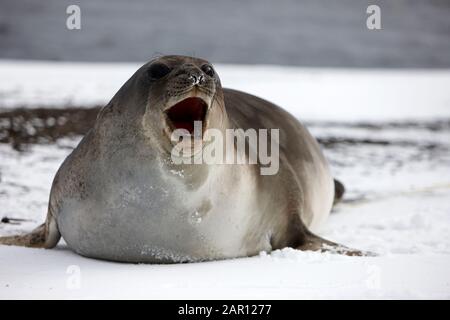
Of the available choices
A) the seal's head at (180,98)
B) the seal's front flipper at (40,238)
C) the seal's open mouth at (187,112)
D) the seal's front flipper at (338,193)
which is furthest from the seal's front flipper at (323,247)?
the seal's front flipper at (338,193)

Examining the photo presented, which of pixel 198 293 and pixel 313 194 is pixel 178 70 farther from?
pixel 313 194

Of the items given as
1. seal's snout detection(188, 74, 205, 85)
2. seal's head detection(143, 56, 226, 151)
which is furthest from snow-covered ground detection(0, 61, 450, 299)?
seal's snout detection(188, 74, 205, 85)

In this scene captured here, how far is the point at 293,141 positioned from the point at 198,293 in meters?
1.86

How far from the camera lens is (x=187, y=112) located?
329cm

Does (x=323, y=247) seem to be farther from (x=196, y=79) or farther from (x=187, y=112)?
(x=196, y=79)

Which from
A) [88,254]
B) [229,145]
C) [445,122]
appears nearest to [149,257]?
[88,254]

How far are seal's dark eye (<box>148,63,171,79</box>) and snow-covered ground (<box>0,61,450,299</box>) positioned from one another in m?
0.82

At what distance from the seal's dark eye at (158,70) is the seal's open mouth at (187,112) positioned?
0.15 metres

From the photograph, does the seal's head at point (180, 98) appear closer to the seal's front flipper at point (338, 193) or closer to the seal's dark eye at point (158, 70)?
the seal's dark eye at point (158, 70)

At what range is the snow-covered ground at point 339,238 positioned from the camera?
2879mm

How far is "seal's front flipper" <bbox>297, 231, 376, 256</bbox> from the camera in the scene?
3.57m

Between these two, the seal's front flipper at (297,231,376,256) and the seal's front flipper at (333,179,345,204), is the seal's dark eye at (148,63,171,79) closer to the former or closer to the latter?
the seal's front flipper at (297,231,376,256)

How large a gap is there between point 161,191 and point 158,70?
518mm
